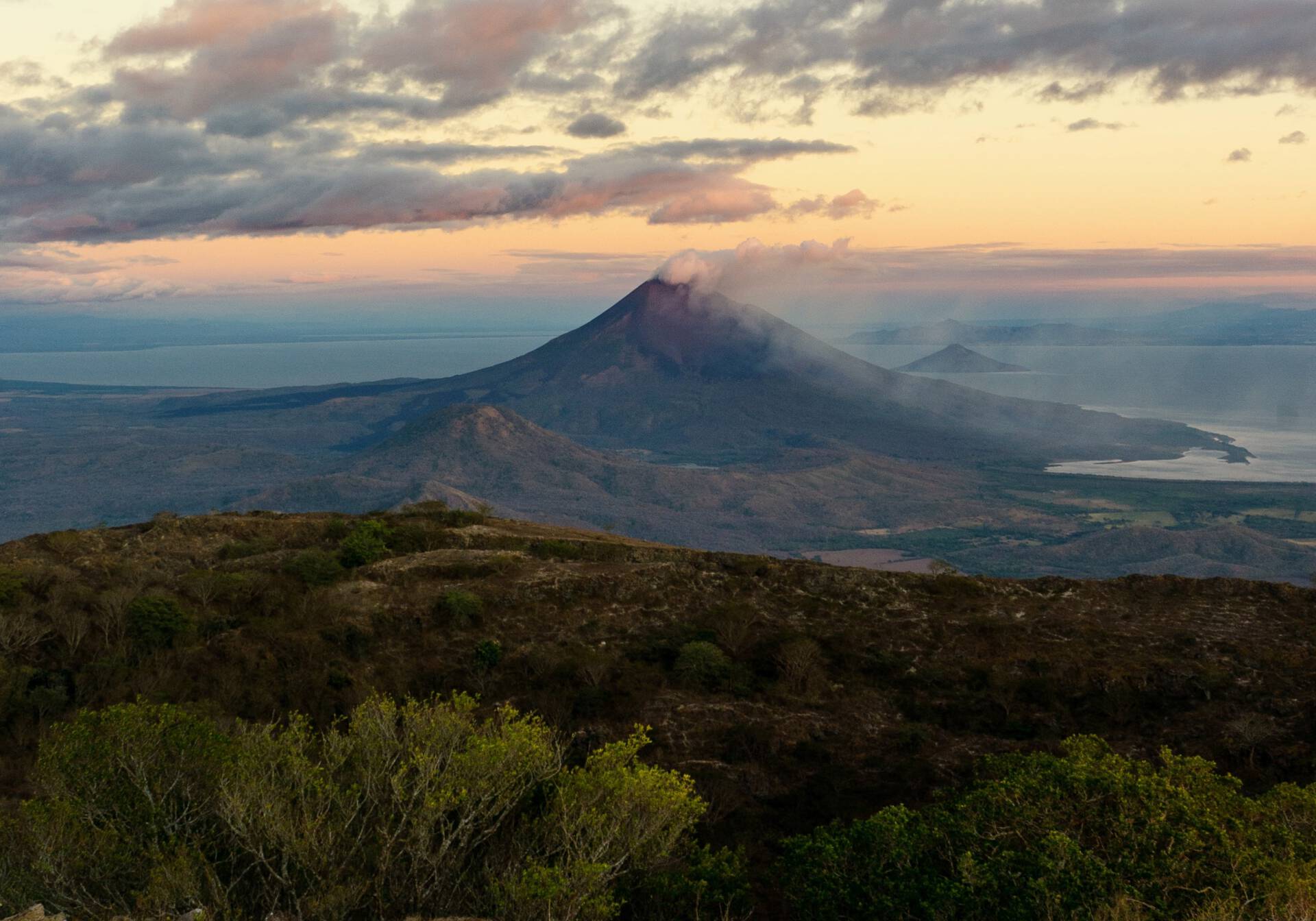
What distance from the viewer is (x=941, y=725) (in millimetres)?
33750

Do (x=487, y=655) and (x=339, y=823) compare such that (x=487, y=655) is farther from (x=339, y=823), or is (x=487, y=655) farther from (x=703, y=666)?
(x=339, y=823)

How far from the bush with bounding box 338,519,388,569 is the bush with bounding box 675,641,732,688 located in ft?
69.8

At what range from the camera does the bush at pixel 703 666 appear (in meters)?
36.4

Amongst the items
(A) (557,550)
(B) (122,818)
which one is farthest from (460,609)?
(B) (122,818)

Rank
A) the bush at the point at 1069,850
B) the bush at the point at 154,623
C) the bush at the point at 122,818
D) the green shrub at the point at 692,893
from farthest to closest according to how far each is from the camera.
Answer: the bush at the point at 154,623 → the green shrub at the point at 692,893 → the bush at the point at 122,818 → the bush at the point at 1069,850

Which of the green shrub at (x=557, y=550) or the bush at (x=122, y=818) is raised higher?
the bush at (x=122, y=818)

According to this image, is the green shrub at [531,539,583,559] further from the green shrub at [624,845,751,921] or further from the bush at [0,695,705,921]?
the green shrub at [624,845,751,921]

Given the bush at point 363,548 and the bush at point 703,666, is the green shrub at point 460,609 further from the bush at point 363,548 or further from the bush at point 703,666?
the bush at point 703,666

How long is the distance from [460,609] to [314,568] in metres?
10.4

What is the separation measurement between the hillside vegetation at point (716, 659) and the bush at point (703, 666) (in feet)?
0.29

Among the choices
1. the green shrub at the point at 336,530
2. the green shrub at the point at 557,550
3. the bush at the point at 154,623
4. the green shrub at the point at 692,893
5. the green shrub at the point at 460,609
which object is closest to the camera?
the green shrub at the point at 692,893

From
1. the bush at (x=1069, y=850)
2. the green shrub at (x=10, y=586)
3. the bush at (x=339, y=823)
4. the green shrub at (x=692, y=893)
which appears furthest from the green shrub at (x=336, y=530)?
the bush at (x=1069, y=850)

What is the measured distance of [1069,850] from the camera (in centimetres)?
1672

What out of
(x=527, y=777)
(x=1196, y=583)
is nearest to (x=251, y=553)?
(x=527, y=777)
